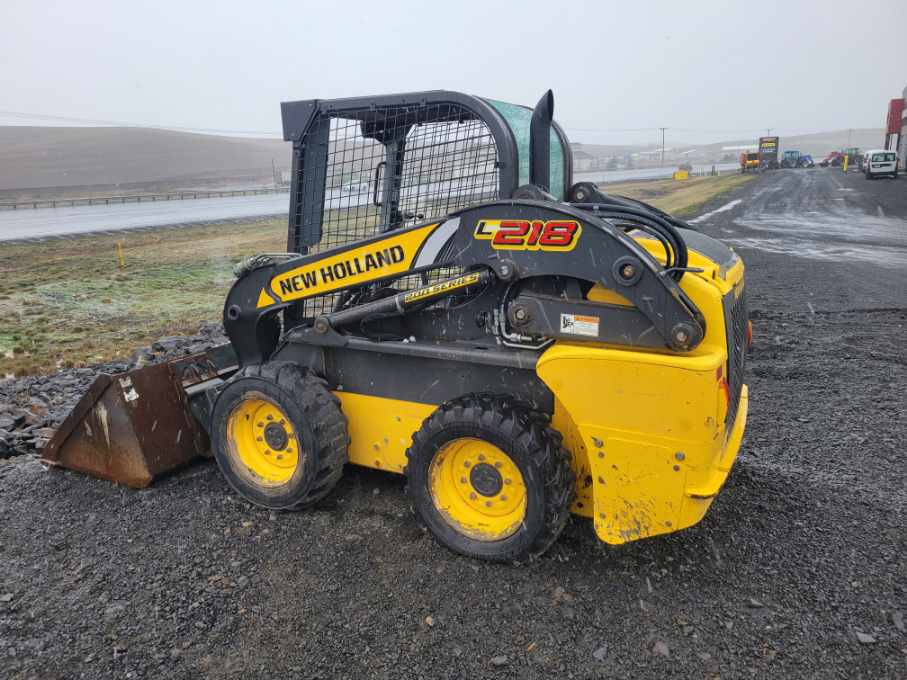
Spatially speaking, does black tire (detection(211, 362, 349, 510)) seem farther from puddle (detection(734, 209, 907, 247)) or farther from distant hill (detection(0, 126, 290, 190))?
distant hill (detection(0, 126, 290, 190))

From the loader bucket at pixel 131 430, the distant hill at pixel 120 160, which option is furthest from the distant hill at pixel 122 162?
the loader bucket at pixel 131 430

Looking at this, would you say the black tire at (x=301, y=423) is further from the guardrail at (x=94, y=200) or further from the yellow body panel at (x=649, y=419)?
the guardrail at (x=94, y=200)

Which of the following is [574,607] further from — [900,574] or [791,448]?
[791,448]

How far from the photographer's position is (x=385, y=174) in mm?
3961

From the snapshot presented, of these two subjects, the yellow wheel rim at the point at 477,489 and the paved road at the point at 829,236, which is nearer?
the yellow wheel rim at the point at 477,489

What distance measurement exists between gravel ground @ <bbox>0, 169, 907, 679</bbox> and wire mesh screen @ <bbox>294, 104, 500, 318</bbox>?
150 cm

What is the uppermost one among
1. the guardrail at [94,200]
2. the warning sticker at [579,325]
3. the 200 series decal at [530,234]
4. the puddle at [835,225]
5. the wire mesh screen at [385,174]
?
the guardrail at [94,200]

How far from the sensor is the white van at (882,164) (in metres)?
34.8

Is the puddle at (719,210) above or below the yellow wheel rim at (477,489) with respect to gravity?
above

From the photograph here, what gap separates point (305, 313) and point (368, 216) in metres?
0.74

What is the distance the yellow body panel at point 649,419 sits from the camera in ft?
9.03

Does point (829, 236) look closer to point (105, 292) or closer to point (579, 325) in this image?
point (579, 325)

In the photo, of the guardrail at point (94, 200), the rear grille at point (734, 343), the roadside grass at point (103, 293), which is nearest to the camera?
the rear grille at point (734, 343)

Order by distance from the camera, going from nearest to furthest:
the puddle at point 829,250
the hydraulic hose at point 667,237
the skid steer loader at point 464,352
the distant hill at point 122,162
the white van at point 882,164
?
the skid steer loader at point 464,352
the hydraulic hose at point 667,237
the puddle at point 829,250
the white van at point 882,164
the distant hill at point 122,162
